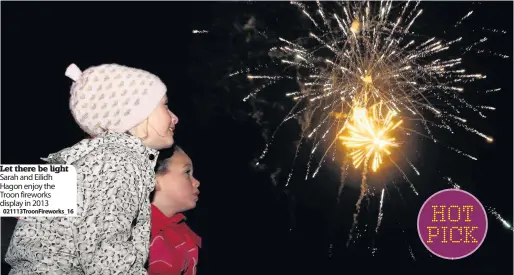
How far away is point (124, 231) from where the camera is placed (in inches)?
64.5

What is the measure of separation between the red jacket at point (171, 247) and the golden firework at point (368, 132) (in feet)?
6.72

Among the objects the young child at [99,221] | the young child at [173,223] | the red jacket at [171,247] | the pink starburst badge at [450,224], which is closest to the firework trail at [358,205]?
the pink starburst badge at [450,224]

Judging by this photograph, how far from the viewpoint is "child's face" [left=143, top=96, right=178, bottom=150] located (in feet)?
6.54

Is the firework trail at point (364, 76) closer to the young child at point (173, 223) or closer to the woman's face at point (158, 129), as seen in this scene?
the young child at point (173, 223)

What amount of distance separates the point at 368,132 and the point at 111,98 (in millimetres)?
2876

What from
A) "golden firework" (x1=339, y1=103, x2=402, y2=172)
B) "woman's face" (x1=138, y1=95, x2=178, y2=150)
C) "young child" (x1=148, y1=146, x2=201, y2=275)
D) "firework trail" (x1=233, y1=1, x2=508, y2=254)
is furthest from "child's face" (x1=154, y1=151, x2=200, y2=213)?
"golden firework" (x1=339, y1=103, x2=402, y2=172)

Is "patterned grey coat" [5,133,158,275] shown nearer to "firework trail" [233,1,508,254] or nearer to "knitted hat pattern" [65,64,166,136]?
"knitted hat pattern" [65,64,166,136]

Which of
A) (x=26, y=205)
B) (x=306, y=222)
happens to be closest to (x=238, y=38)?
(x=306, y=222)

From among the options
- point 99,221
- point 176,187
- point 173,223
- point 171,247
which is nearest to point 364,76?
point 176,187

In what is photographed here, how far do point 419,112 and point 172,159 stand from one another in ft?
8.68

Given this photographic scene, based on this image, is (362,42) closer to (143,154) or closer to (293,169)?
(293,169)

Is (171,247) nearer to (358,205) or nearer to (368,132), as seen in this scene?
(368,132)

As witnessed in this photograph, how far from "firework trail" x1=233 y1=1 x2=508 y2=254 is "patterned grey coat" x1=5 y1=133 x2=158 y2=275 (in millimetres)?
2922

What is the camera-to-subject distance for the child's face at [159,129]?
6.54 ft
